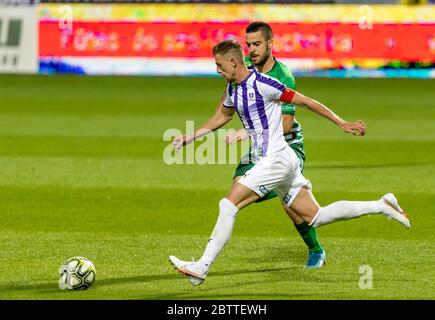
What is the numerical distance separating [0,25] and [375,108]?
12474mm

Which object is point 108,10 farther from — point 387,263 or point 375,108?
point 387,263

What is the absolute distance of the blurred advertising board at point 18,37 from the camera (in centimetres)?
3334

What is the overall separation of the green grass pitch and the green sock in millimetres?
→ 202

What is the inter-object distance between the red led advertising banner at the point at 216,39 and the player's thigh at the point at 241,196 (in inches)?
924

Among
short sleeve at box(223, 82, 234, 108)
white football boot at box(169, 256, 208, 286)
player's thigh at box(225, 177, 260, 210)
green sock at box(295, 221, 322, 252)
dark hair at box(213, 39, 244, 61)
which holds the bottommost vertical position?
white football boot at box(169, 256, 208, 286)

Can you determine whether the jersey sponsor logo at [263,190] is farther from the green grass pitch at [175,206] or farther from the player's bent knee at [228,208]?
the green grass pitch at [175,206]

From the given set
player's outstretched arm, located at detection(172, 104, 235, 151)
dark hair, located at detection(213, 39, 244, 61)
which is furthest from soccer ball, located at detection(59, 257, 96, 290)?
dark hair, located at detection(213, 39, 244, 61)

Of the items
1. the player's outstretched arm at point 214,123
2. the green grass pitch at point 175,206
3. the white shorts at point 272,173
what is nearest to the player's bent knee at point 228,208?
the white shorts at point 272,173

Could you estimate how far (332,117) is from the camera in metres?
8.84

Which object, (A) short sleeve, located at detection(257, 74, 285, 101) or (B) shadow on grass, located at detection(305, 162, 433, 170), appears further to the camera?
(B) shadow on grass, located at detection(305, 162, 433, 170)

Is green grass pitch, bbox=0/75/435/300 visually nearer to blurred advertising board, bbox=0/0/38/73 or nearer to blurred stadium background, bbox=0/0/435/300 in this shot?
blurred stadium background, bbox=0/0/435/300

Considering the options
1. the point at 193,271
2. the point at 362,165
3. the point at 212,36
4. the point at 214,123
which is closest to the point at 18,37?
the point at 212,36

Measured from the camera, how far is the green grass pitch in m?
9.05

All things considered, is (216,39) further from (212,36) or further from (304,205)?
(304,205)
